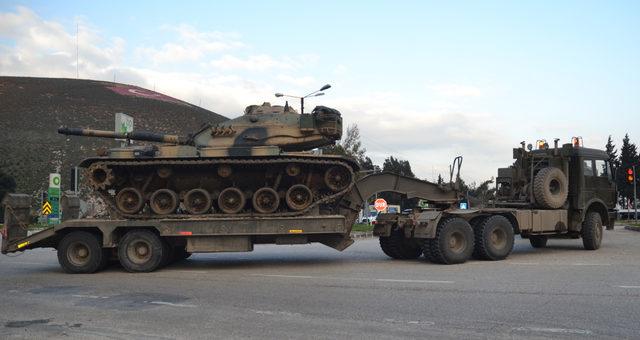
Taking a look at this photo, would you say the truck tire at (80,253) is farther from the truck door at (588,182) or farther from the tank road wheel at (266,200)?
the truck door at (588,182)

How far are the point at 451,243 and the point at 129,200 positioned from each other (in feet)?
23.6

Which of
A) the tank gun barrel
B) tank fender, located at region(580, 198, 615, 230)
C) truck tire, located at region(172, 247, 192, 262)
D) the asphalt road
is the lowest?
the asphalt road

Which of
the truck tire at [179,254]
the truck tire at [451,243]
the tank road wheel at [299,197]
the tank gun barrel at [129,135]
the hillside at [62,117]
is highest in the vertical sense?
the hillside at [62,117]

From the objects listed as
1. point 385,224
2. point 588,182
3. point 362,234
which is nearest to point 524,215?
point 588,182

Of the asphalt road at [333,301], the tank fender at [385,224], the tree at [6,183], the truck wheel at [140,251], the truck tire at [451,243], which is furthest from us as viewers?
the tree at [6,183]

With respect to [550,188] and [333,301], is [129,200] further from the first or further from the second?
[550,188]

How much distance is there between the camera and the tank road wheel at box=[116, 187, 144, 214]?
Answer: 13.0 m

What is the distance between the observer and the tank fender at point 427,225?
1326 cm

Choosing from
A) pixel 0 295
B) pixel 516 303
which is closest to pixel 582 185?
pixel 516 303

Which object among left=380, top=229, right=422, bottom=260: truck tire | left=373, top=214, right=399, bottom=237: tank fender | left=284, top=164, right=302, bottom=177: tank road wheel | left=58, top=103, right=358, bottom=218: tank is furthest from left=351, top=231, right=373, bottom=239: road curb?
left=284, top=164, right=302, bottom=177: tank road wheel

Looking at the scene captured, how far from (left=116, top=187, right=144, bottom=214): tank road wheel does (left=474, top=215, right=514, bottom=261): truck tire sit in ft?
25.2

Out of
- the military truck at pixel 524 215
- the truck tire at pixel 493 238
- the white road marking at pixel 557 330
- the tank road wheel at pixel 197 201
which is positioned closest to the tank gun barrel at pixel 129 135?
the tank road wheel at pixel 197 201

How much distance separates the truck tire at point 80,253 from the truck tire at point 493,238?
8.42 meters

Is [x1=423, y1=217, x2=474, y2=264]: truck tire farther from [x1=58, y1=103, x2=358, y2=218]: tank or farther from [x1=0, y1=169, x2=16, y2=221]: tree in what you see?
[x1=0, y1=169, x2=16, y2=221]: tree
